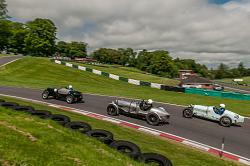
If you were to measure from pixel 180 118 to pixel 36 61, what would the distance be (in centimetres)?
3776

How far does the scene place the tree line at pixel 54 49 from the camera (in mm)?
79562

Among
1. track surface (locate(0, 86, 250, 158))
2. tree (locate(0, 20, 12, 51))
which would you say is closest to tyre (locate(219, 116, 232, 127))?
track surface (locate(0, 86, 250, 158))

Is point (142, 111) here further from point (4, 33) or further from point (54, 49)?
point (4, 33)

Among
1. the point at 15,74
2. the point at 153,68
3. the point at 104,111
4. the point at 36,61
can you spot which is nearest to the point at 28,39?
the point at 36,61

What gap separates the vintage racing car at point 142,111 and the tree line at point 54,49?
67.2 meters

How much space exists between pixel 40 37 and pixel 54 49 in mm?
7899

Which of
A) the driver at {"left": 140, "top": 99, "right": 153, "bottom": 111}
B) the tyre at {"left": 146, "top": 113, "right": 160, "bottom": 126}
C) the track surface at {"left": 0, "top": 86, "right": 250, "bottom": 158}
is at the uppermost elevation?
the driver at {"left": 140, "top": 99, "right": 153, "bottom": 111}

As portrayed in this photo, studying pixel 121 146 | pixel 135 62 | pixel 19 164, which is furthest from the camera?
pixel 135 62

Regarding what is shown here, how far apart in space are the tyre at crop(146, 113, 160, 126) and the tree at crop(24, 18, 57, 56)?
69.0 metres

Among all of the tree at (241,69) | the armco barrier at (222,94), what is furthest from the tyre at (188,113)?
the tree at (241,69)

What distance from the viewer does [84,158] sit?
20.3ft

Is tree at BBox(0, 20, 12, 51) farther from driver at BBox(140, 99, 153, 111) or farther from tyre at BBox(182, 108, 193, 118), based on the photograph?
tyre at BBox(182, 108, 193, 118)

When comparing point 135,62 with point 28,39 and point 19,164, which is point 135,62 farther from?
point 19,164

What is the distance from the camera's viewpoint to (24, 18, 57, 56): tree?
255 feet
